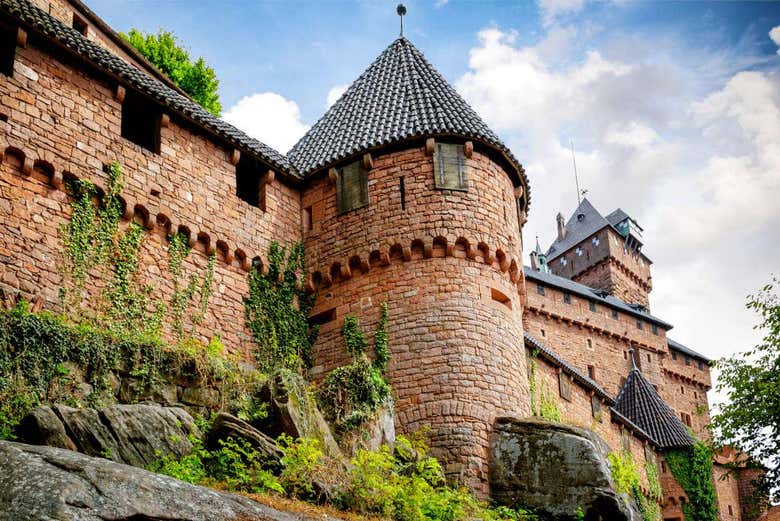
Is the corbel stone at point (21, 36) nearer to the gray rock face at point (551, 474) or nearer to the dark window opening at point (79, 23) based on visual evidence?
the dark window opening at point (79, 23)

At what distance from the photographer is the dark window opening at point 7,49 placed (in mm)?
15913

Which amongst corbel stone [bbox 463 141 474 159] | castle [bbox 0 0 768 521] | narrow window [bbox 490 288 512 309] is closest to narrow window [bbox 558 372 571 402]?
castle [bbox 0 0 768 521]

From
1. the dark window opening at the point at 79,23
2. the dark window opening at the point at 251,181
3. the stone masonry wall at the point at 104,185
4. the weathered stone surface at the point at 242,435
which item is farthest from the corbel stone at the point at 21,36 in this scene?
the dark window opening at the point at 79,23

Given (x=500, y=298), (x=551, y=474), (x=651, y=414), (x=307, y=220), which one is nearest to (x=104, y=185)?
(x=307, y=220)

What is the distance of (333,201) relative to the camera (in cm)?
2077

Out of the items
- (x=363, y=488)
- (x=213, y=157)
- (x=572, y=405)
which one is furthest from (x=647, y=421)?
(x=363, y=488)

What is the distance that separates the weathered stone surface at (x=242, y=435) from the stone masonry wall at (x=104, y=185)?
419 cm

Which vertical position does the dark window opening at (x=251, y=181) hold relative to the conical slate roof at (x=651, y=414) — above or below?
above

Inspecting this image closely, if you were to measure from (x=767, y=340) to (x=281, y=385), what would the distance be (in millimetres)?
15936

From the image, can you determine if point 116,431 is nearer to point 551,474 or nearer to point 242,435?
point 242,435

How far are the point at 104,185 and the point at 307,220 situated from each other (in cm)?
572

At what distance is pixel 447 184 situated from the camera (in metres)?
19.8

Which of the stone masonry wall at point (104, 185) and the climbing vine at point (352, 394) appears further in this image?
the climbing vine at point (352, 394)

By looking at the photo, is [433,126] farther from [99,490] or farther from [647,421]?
[647,421]
